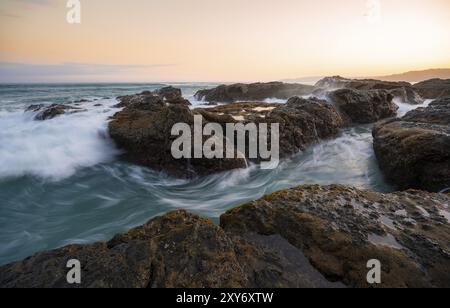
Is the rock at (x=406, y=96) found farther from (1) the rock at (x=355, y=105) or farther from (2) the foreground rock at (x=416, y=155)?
(2) the foreground rock at (x=416, y=155)

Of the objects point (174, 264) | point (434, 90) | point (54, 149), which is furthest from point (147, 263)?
point (434, 90)

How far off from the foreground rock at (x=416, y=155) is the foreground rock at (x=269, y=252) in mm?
2055

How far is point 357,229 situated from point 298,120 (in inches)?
250

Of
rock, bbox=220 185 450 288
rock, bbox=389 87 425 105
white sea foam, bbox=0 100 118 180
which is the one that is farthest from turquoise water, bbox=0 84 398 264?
rock, bbox=389 87 425 105

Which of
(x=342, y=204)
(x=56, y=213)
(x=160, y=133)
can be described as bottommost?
(x=56, y=213)

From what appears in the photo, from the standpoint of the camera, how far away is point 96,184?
657cm

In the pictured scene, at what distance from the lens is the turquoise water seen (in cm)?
492

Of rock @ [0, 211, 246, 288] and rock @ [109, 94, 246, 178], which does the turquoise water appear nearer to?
rock @ [109, 94, 246, 178]

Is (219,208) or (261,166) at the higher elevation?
(261,166)
